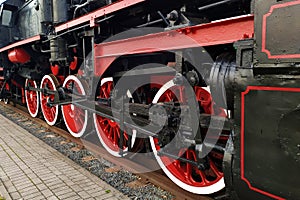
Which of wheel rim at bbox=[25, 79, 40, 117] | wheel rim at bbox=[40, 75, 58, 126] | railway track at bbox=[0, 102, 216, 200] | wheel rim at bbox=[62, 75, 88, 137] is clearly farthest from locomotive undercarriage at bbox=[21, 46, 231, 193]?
wheel rim at bbox=[25, 79, 40, 117]

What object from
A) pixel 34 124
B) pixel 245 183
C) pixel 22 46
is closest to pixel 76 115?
pixel 34 124

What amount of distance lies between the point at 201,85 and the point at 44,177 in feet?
6.65

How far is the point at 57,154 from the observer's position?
368 cm

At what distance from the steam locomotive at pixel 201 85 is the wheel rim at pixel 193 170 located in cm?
1

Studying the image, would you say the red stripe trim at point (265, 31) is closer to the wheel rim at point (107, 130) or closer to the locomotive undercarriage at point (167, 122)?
the locomotive undercarriage at point (167, 122)

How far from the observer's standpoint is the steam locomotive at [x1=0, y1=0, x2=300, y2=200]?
1.28 m

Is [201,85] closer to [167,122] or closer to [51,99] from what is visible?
[167,122]

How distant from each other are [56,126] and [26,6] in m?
3.38

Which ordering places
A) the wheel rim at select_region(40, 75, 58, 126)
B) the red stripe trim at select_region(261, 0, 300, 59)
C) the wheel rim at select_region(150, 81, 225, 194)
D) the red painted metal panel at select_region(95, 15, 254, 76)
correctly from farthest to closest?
the wheel rim at select_region(40, 75, 58, 126) → the wheel rim at select_region(150, 81, 225, 194) → the red painted metal panel at select_region(95, 15, 254, 76) → the red stripe trim at select_region(261, 0, 300, 59)

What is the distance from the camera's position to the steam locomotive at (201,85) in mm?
1280

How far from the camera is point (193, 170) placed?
2736 mm

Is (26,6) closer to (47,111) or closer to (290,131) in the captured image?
(47,111)

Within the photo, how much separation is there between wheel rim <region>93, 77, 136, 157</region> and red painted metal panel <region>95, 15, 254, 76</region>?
0.96m

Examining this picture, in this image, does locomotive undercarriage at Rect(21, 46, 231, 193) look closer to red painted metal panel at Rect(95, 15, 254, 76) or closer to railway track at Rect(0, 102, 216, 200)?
railway track at Rect(0, 102, 216, 200)
